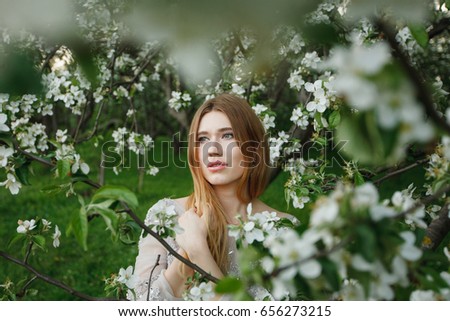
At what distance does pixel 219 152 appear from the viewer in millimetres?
2139

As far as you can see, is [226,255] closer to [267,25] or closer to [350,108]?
[350,108]

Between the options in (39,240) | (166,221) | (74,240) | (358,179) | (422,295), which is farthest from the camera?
(74,240)

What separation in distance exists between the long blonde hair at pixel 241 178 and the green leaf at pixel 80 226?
94 cm

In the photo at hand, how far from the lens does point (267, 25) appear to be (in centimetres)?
60

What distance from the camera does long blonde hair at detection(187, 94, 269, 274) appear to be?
2.06 m

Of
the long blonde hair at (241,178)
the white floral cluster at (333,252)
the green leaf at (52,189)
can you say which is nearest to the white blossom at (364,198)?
the white floral cluster at (333,252)

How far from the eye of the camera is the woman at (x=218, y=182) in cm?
204

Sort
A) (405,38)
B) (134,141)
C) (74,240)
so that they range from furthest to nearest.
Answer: (74,240)
(134,141)
(405,38)

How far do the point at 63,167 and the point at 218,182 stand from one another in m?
0.79

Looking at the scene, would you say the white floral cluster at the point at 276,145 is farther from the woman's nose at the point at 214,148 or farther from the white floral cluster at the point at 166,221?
the white floral cluster at the point at 166,221

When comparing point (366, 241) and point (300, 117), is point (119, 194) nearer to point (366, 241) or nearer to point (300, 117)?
point (366, 241)

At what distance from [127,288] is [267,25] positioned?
146 centimetres

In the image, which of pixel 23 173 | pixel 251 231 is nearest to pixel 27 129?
pixel 23 173
